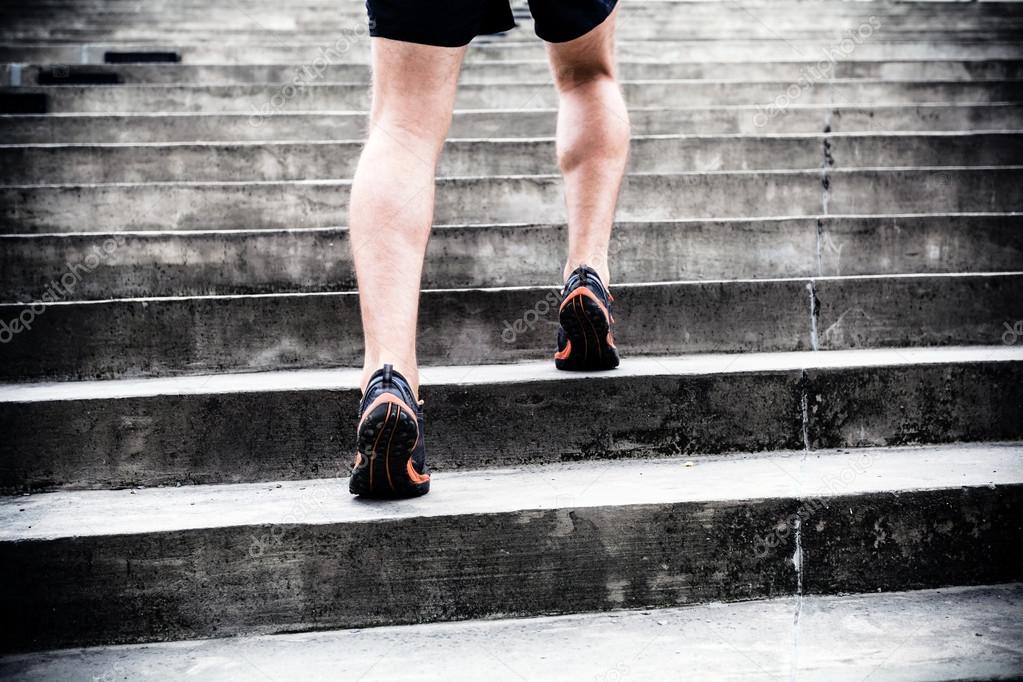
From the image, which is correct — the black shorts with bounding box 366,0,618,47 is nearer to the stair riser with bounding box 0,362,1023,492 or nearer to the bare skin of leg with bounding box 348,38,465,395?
the bare skin of leg with bounding box 348,38,465,395

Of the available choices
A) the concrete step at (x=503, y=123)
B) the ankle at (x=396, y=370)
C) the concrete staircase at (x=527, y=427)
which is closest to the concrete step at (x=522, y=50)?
the concrete step at (x=503, y=123)

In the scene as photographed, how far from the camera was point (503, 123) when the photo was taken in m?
4.06

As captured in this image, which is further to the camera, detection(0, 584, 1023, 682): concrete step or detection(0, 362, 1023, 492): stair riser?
detection(0, 362, 1023, 492): stair riser

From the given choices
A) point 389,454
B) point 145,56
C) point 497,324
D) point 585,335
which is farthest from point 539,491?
point 145,56

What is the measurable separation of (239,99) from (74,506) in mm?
3035

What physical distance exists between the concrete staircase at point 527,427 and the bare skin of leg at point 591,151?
0.95 ft

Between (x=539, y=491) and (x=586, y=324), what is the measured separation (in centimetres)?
43

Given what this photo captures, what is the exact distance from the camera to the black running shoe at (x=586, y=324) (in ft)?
6.48

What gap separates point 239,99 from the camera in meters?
4.37

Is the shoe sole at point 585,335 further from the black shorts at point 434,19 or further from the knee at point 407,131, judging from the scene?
the black shorts at point 434,19

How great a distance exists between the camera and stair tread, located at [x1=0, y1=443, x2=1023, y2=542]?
1624 millimetres

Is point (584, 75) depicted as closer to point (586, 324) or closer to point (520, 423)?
point (586, 324)

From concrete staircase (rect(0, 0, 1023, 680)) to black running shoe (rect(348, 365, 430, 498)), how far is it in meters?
0.05

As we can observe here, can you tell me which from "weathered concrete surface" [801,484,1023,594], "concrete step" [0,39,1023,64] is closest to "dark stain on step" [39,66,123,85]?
"concrete step" [0,39,1023,64]
